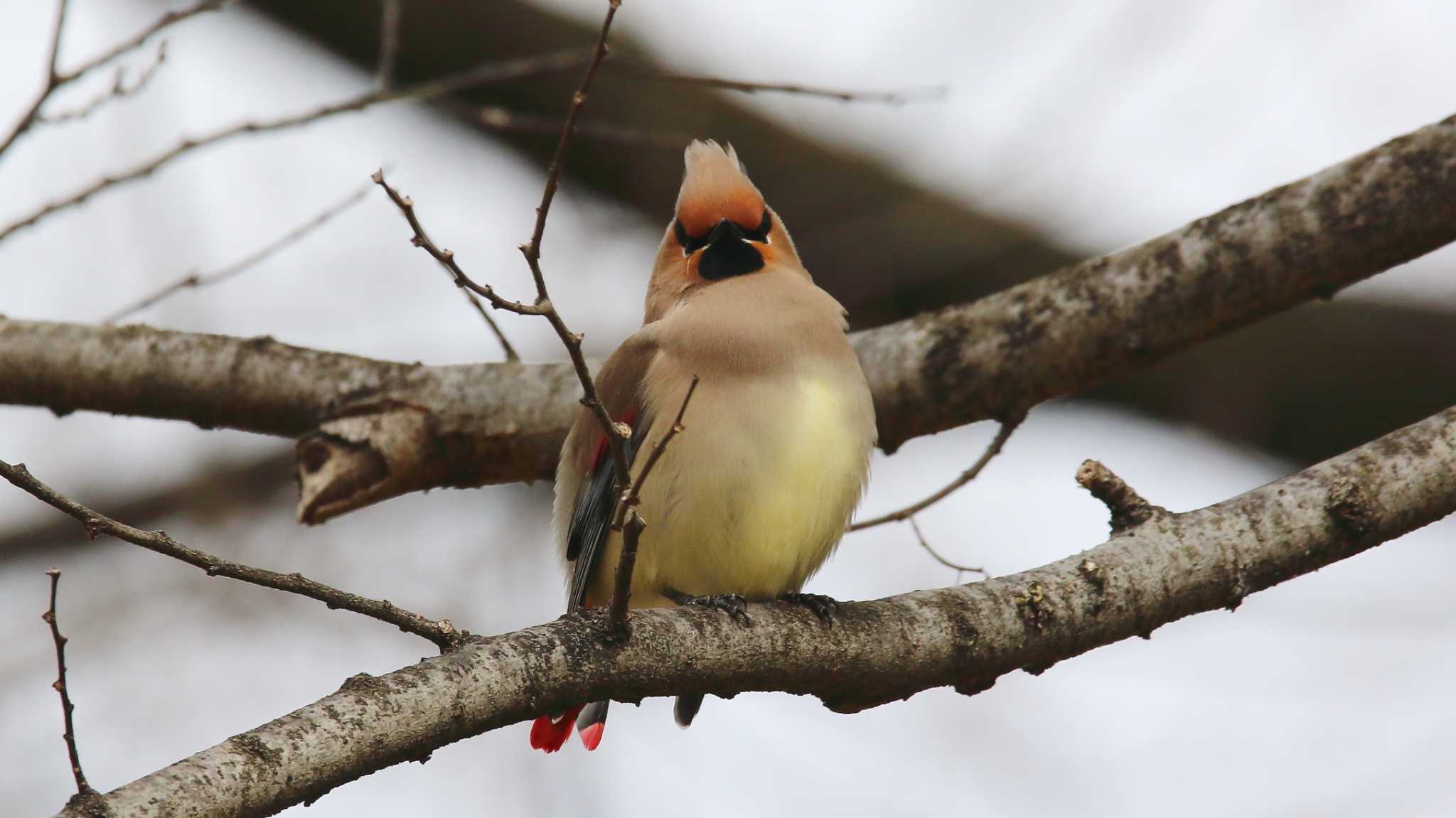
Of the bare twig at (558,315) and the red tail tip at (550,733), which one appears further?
the red tail tip at (550,733)

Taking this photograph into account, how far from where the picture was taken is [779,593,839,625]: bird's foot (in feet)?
10.4

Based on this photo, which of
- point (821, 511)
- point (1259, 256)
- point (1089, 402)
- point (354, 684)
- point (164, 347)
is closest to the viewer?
point (354, 684)

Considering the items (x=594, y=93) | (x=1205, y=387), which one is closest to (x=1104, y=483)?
(x=1205, y=387)

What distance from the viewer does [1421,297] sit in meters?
5.21

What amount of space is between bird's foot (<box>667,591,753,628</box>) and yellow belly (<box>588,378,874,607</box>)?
0.19 metres

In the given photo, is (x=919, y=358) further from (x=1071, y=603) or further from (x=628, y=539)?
(x=628, y=539)

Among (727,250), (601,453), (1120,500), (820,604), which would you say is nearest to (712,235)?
(727,250)

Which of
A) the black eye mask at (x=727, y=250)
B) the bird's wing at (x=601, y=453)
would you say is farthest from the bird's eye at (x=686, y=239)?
the bird's wing at (x=601, y=453)

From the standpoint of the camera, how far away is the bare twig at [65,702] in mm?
2014

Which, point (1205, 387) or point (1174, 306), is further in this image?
point (1205, 387)

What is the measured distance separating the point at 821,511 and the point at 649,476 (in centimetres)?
40

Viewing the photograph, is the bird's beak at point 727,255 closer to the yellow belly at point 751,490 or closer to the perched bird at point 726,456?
the perched bird at point 726,456

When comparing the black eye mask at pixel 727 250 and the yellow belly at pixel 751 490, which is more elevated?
the black eye mask at pixel 727 250

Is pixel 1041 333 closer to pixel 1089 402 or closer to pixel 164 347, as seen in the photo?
pixel 1089 402
